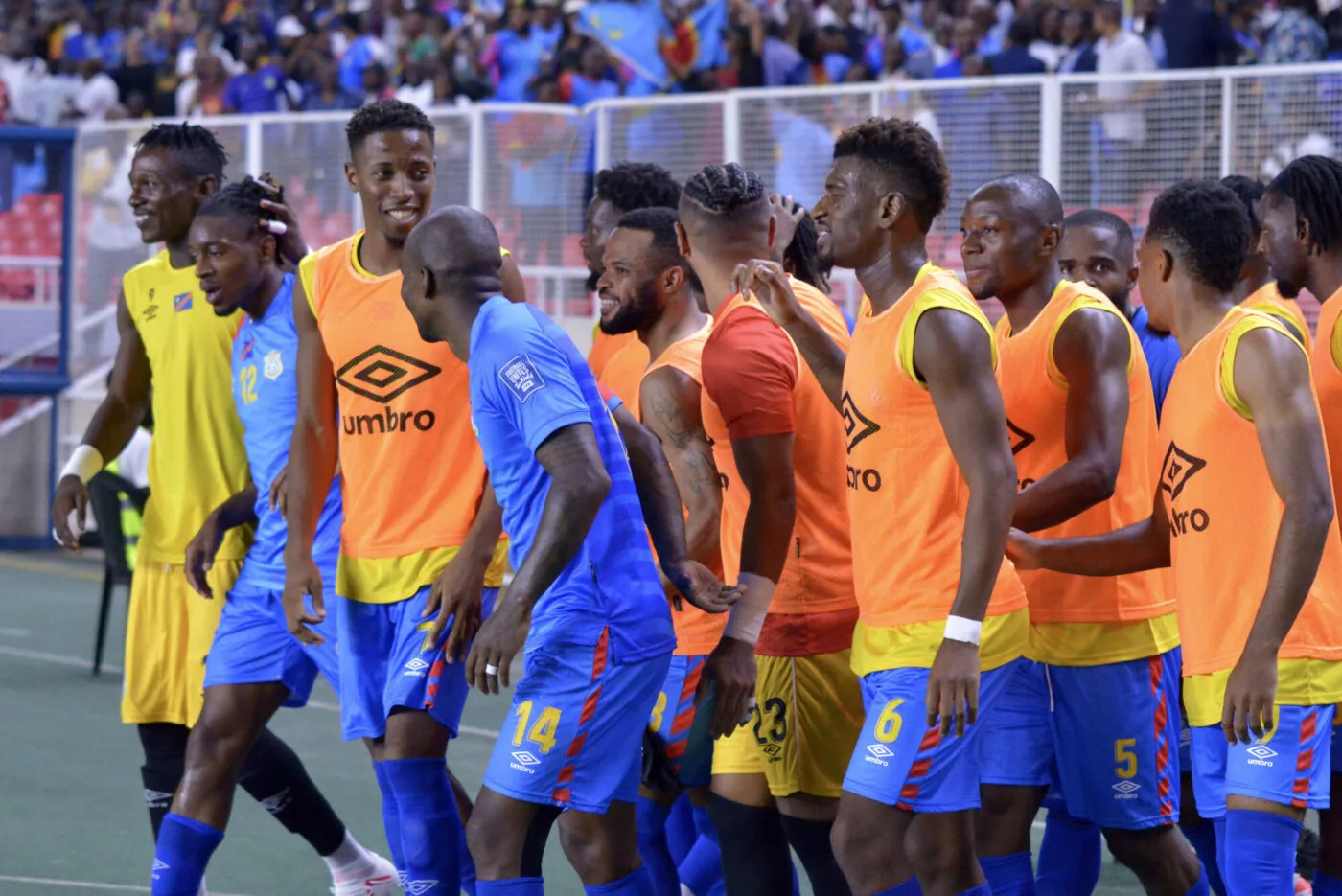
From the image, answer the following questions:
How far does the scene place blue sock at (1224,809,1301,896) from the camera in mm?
4059

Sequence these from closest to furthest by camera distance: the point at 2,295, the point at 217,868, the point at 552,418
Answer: the point at 552,418 < the point at 217,868 < the point at 2,295

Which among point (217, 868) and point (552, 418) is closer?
point (552, 418)

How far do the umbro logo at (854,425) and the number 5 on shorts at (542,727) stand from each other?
94cm

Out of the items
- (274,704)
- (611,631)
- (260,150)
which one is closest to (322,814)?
(274,704)

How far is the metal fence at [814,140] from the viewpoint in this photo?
31.8ft

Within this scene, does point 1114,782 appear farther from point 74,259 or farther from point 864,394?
point 74,259

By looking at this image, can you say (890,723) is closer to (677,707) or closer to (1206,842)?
(677,707)

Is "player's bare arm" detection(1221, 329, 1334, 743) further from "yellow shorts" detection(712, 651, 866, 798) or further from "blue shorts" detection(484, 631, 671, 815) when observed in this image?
"blue shorts" detection(484, 631, 671, 815)

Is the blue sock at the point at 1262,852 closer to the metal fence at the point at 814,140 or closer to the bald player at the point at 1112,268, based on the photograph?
the bald player at the point at 1112,268

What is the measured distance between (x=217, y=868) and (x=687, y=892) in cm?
191

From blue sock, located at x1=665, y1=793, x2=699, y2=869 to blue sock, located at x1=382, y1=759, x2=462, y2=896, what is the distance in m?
1.11

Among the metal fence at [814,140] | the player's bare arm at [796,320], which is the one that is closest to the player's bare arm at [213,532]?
the player's bare arm at [796,320]

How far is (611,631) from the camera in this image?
4.04 metres

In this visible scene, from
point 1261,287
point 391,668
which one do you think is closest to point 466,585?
point 391,668
